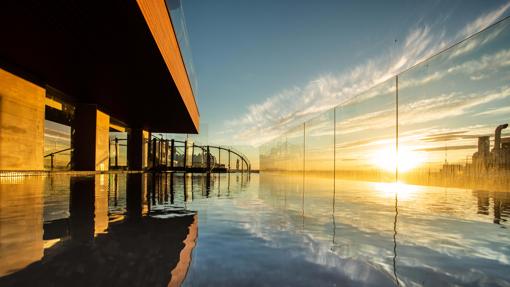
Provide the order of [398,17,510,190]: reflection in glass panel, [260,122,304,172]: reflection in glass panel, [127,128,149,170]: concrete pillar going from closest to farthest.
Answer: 1. [398,17,510,190]: reflection in glass panel
2. [260,122,304,172]: reflection in glass panel
3. [127,128,149,170]: concrete pillar

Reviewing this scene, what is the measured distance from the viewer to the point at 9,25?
997 cm

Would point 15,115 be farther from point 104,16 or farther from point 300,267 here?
point 300,267

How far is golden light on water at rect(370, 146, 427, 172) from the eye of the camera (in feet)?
35.3

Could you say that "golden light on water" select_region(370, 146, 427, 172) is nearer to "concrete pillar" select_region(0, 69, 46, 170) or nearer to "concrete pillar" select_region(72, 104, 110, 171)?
"concrete pillar" select_region(0, 69, 46, 170)

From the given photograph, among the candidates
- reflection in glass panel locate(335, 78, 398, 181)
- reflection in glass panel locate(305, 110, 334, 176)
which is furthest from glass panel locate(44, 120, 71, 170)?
reflection in glass panel locate(335, 78, 398, 181)

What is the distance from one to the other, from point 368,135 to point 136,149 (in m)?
26.8

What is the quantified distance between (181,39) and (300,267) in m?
14.8

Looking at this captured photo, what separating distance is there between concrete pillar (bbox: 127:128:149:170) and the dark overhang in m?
14.1

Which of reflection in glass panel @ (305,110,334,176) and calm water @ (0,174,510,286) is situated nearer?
calm water @ (0,174,510,286)

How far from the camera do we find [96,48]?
36.4 ft

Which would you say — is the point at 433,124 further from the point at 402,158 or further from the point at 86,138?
the point at 86,138

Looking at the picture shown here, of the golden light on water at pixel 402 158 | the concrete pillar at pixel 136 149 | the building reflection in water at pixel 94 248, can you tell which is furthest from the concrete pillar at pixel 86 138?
the golden light on water at pixel 402 158

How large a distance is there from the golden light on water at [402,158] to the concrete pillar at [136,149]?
89.5 feet

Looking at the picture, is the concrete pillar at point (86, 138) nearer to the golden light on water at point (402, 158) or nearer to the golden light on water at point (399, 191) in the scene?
the golden light on water at point (399, 191)
